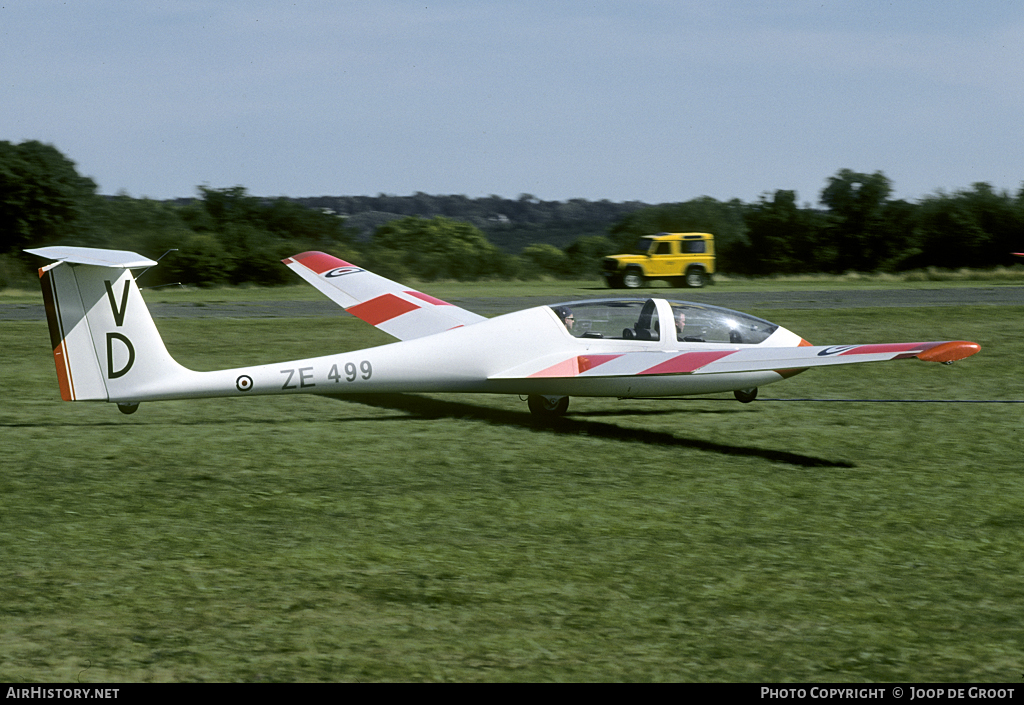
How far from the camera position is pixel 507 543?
823 centimetres

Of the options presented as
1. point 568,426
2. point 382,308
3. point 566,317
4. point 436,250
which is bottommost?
point 568,426

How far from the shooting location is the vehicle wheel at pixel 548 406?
13922 mm

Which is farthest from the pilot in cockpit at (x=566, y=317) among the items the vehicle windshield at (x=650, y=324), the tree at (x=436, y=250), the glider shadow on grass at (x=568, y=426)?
the tree at (x=436, y=250)

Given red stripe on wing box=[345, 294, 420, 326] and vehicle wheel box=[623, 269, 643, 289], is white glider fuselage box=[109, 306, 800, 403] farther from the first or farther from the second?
vehicle wheel box=[623, 269, 643, 289]

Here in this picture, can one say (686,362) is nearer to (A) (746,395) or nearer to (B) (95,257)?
(A) (746,395)

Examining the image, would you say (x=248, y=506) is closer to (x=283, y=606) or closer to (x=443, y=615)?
(x=283, y=606)

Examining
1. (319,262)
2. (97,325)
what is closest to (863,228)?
(319,262)

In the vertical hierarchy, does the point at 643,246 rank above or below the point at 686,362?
above

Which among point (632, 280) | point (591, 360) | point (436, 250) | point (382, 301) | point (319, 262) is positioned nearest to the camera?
point (591, 360)

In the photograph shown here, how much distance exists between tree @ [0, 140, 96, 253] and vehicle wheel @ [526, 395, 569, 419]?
5483 centimetres

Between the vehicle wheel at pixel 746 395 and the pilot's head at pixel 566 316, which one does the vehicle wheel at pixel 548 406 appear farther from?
the vehicle wheel at pixel 746 395

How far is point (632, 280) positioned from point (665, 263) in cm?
231
